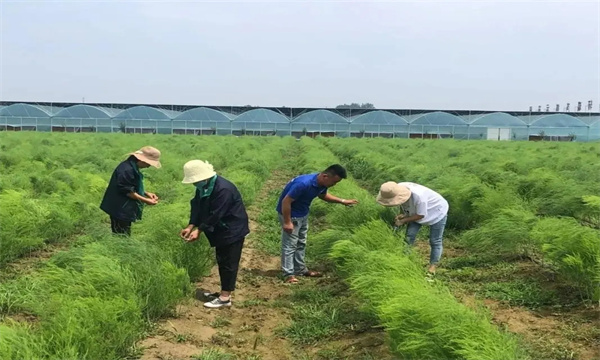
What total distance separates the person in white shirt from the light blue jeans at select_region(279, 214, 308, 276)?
39.7 inches

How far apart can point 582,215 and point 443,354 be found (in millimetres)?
5016

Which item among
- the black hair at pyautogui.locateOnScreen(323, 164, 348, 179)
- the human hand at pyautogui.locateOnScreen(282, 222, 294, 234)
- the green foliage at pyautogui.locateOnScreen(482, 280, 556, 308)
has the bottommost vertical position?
the green foliage at pyautogui.locateOnScreen(482, 280, 556, 308)

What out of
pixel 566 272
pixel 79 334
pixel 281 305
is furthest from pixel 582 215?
pixel 79 334

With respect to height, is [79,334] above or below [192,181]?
below

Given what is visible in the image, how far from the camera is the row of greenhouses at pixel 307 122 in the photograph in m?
47.3

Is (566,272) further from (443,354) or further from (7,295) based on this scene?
(7,295)

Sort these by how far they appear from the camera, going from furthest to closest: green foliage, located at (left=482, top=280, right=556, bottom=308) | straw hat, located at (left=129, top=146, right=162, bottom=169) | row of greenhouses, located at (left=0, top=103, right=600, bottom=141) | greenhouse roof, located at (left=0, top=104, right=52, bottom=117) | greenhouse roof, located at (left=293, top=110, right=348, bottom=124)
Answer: greenhouse roof, located at (left=293, top=110, right=348, bottom=124) < greenhouse roof, located at (left=0, top=104, right=52, bottom=117) < row of greenhouses, located at (left=0, top=103, right=600, bottom=141) < straw hat, located at (left=129, top=146, right=162, bottom=169) < green foliage, located at (left=482, top=280, right=556, bottom=308)

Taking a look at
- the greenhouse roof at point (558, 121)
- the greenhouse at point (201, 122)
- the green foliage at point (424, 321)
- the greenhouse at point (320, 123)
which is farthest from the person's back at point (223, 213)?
the greenhouse roof at point (558, 121)

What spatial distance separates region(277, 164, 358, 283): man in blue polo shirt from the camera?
554 cm

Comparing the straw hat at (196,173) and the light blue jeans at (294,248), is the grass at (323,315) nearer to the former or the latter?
the light blue jeans at (294,248)

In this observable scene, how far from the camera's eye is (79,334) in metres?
3.18

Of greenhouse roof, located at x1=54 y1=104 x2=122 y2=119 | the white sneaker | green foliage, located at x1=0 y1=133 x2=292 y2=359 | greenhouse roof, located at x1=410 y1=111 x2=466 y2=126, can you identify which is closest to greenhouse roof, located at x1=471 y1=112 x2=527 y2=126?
greenhouse roof, located at x1=410 y1=111 x2=466 y2=126

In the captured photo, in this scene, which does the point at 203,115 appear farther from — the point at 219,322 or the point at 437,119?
the point at 219,322

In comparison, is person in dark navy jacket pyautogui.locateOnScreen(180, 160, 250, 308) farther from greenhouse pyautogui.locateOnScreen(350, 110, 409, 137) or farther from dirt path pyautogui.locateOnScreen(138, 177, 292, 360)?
greenhouse pyautogui.locateOnScreen(350, 110, 409, 137)
